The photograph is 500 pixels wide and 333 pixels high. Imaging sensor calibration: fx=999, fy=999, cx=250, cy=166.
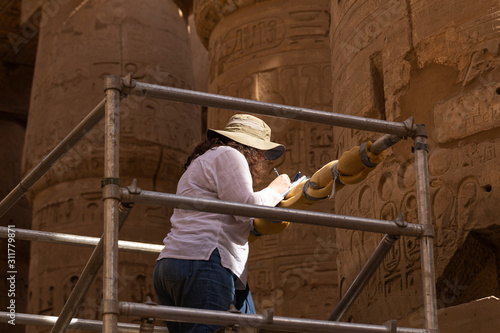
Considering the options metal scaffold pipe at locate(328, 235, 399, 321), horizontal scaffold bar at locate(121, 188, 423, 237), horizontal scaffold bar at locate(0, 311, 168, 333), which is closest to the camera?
horizontal scaffold bar at locate(121, 188, 423, 237)

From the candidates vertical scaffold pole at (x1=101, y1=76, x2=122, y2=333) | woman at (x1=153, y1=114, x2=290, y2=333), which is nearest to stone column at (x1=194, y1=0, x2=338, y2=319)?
woman at (x1=153, y1=114, x2=290, y2=333)

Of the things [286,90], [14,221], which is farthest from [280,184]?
[14,221]

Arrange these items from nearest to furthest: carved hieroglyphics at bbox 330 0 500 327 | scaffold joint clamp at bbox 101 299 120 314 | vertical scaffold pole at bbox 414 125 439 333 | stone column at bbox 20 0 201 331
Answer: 1. scaffold joint clamp at bbox 101 299 120 314
2. vertical scaffold pole at bbox 414 125 439 333
3. carved hieroglyphics at bbox 330 0 500 327
4. stone column at bbox 20 0 201 331

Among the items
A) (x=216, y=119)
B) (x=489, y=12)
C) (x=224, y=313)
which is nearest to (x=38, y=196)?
(x=216, y=119)

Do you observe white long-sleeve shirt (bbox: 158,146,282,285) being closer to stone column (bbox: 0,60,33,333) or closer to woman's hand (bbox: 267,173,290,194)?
woman's hand (bbox: 267,173,290,194)

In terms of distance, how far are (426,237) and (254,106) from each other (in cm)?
70

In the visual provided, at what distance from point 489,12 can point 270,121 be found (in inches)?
167

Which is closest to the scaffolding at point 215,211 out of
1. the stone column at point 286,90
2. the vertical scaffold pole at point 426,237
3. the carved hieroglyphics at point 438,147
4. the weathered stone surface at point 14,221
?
the vertical scaffold pole at point 426,237

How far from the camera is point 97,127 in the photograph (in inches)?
404

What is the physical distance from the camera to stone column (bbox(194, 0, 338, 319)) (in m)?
8.05

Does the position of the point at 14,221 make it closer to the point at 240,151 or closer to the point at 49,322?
the point at 49,322

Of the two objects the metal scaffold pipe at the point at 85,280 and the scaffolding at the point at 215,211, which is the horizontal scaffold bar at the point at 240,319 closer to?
the scaffolding at the point at 215,211

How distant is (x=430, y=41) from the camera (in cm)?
460

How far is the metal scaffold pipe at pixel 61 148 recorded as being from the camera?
10.7 feet
